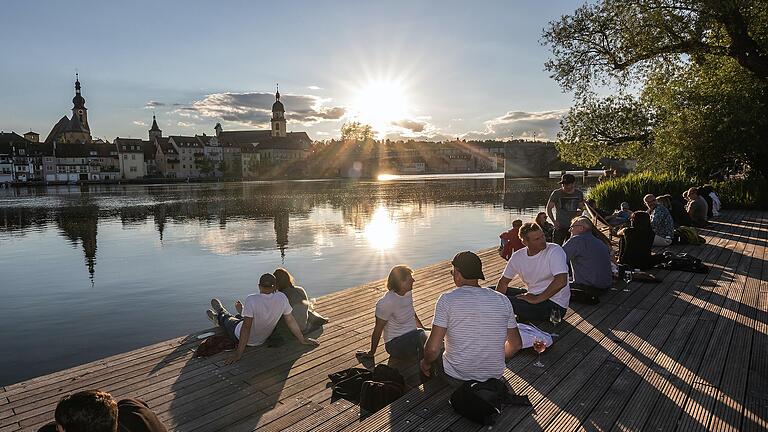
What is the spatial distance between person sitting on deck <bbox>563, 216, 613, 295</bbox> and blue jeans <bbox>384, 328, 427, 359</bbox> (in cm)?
343

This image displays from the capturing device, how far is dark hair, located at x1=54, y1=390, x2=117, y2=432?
2.68 metres

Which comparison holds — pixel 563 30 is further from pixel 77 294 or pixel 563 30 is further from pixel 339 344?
pixel 77 294

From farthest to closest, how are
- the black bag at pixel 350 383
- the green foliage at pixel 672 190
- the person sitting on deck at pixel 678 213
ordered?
the green foliage at pixel 672 190
the person sitting on deck at pixel 678 213
the black bag at pixel 350 383

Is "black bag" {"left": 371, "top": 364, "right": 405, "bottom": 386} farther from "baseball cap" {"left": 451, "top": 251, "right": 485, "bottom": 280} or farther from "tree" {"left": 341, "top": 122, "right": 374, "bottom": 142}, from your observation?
"tree" {"left": 341, "top": 122, "right": 374, "bottom": 142}

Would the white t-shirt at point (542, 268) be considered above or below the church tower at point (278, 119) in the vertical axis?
below

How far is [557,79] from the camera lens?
23.5 meters

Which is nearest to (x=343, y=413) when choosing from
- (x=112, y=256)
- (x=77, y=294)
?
(x=77, y=294)

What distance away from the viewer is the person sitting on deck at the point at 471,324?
4.33 m

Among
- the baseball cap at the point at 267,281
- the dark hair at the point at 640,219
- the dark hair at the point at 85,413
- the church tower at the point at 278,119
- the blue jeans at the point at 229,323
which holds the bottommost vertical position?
the blue jeans at the point at 229,323

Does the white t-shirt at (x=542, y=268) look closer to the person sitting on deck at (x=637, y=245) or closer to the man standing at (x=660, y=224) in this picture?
A: the person sitting on deck at (x=637, y=245)

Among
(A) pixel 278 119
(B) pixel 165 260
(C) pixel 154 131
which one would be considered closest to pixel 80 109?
(C) pixel 154 131

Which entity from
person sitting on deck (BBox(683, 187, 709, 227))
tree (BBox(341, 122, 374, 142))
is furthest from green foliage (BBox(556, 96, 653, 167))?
tree (BBox(341, 122, 374, 142))

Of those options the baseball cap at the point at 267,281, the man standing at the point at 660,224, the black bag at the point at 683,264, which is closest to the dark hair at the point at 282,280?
the baseball cap at the point at 267,281

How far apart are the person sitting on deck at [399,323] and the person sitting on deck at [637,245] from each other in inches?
237
